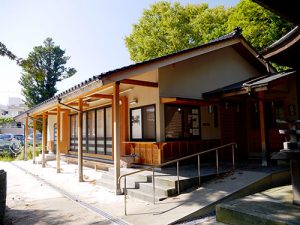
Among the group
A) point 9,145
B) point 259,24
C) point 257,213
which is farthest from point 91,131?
point 9,145

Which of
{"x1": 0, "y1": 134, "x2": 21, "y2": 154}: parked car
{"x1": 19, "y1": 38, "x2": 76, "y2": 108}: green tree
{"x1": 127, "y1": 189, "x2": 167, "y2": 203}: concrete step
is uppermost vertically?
{"x1": 19, "y1": 38, "x2": 76, "y2": 108}: green tree

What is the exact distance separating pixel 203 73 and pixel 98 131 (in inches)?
242

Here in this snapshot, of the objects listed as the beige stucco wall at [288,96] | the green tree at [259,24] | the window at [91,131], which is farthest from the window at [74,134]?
the green tree at [259,24]

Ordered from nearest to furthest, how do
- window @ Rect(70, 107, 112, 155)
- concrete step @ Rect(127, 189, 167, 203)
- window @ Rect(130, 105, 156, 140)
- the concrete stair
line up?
concrete step @ Rect(127, 189, 167, 203)
the concrete stair
window @ Rect(130, 105, 156, 140)
window @ Rect(70, 107, 112, 155)

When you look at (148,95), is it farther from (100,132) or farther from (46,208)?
(46,208)

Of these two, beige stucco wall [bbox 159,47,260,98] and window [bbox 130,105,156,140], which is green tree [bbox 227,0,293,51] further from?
window [bbox 130,105,156,140]

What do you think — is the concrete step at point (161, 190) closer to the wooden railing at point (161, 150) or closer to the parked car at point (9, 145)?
the wooden railing at point (161, 150)

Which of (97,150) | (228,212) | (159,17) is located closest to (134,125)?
(97,150)

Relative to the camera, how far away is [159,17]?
2870 centimetres

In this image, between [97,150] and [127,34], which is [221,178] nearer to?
[97,150]

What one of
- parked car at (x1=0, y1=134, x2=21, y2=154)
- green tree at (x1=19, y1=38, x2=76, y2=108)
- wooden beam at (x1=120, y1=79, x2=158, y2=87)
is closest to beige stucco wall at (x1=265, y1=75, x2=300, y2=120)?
wooden beam at (x1=120, y1=79, x2=158, y2=87)

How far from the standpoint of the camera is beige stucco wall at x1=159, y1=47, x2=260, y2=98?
948cm

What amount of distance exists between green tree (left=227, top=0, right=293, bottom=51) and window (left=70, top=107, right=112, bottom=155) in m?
11.4

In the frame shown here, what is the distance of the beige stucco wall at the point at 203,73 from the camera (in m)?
9.48
